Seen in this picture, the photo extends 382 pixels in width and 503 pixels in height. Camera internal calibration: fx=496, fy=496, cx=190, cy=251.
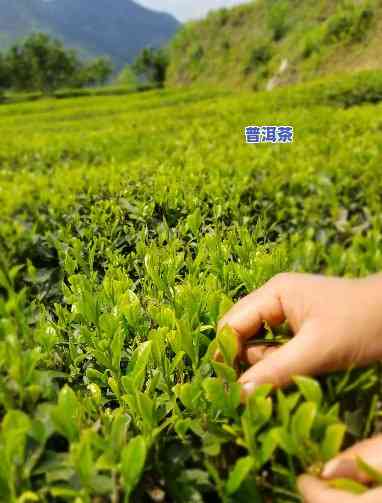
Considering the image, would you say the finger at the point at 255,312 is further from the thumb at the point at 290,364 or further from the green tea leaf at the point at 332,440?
the green tea leaf at the point at 332,440

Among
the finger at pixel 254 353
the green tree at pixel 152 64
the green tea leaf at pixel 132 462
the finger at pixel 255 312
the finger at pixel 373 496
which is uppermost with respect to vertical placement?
the green tree at pixel 152 64

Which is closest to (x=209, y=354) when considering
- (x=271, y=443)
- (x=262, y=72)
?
(x=271, y=443)

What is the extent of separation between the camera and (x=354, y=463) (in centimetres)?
88

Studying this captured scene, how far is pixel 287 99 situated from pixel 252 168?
25.9ft

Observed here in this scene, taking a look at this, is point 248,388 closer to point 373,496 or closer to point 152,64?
point 373,496

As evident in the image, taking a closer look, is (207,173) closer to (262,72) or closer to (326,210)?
(326,210)

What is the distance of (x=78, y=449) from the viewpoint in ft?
2.84

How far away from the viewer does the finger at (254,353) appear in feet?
4.04

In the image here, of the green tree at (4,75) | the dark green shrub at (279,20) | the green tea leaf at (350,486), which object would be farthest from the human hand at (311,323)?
the green tree at (4,75)

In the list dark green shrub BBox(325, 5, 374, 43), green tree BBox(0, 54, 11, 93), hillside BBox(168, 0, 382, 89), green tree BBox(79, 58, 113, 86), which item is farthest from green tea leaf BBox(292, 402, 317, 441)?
green tree BBox(79, 58, 113, 86)

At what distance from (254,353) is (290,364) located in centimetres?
20

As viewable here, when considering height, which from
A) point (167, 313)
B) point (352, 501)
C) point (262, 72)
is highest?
point (262, 72)

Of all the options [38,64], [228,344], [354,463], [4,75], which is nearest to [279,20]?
[228,344]

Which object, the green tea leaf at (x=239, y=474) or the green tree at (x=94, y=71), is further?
the green tree at (x=94, y=71)
